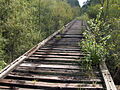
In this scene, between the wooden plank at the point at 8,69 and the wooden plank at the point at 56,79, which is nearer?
the wooden plank at the point at 56,79

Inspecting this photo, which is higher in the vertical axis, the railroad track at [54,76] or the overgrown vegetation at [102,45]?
the overgrown vegetation at [102,45]

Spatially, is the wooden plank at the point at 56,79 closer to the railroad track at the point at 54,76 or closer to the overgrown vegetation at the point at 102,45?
the railroad track at the point at 54,76

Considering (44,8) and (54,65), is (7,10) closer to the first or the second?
(54,65)

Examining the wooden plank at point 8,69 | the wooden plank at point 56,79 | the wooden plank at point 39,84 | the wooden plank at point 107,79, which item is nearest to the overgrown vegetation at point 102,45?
the wooden plank at point 107,79

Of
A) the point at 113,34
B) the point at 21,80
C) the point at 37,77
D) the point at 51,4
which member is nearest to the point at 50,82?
the point at 37,77

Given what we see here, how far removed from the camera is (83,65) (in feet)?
9.63

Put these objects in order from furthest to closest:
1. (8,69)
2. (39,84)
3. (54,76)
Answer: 1. (8,69)
2. (54,76)
3. (39,84)

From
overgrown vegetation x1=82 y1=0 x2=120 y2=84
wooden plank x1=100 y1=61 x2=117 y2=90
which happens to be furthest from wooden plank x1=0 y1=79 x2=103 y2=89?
overgrown vegetation x1=82 y1=0 x2=120 y2=84

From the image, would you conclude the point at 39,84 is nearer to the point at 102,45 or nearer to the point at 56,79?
the point at 56,79

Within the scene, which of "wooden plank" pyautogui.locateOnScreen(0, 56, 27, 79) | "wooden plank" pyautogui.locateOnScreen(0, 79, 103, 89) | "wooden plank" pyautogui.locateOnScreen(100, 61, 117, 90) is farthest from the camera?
"wooden plank" pyautogui.locateOnScreen(0, 56, 27, 79)

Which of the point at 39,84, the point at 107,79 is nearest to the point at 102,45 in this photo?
the point at 107,79

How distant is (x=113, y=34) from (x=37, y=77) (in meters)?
2.47

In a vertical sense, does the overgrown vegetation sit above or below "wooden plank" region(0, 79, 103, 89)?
above

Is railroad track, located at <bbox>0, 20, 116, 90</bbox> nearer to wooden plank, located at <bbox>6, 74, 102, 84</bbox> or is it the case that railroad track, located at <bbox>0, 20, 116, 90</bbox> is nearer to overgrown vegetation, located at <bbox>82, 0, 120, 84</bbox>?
wooden plank, located at <bbox>6, 74, 102, 84</bbox>
